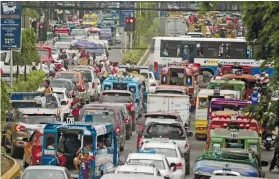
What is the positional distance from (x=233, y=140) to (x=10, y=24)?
12.6 m

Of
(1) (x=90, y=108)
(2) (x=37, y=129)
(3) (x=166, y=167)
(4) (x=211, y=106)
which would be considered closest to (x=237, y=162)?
(3) (x=166, y=167)

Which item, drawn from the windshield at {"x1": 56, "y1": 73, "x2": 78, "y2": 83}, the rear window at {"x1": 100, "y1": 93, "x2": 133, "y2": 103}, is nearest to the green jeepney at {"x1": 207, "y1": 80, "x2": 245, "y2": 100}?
the rear window at {"x1": 100, "y1": 93, "x2": 133, "y2": 103}

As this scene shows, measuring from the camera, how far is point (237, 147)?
33.9 meters

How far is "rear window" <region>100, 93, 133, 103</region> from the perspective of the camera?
4438cm

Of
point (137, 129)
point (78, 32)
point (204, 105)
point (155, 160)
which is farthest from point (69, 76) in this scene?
point (78, 32)

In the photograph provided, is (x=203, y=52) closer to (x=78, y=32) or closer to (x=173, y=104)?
(x=173, y=104)

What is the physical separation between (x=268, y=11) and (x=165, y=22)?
74.0 metres

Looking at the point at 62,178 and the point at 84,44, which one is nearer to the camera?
the point at 62,178

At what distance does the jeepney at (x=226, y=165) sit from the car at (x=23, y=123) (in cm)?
731

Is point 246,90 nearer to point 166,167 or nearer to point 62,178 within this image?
point 166,167

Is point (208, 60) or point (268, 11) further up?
point (268, 11)

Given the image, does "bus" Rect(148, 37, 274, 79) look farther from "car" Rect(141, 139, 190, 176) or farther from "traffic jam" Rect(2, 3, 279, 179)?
"car" Rect(141, 139, 190, 176)

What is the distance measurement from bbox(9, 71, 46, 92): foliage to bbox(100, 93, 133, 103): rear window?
4.94 meters

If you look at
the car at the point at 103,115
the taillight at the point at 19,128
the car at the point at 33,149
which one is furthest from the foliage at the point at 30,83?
the car at the point at 33,149
